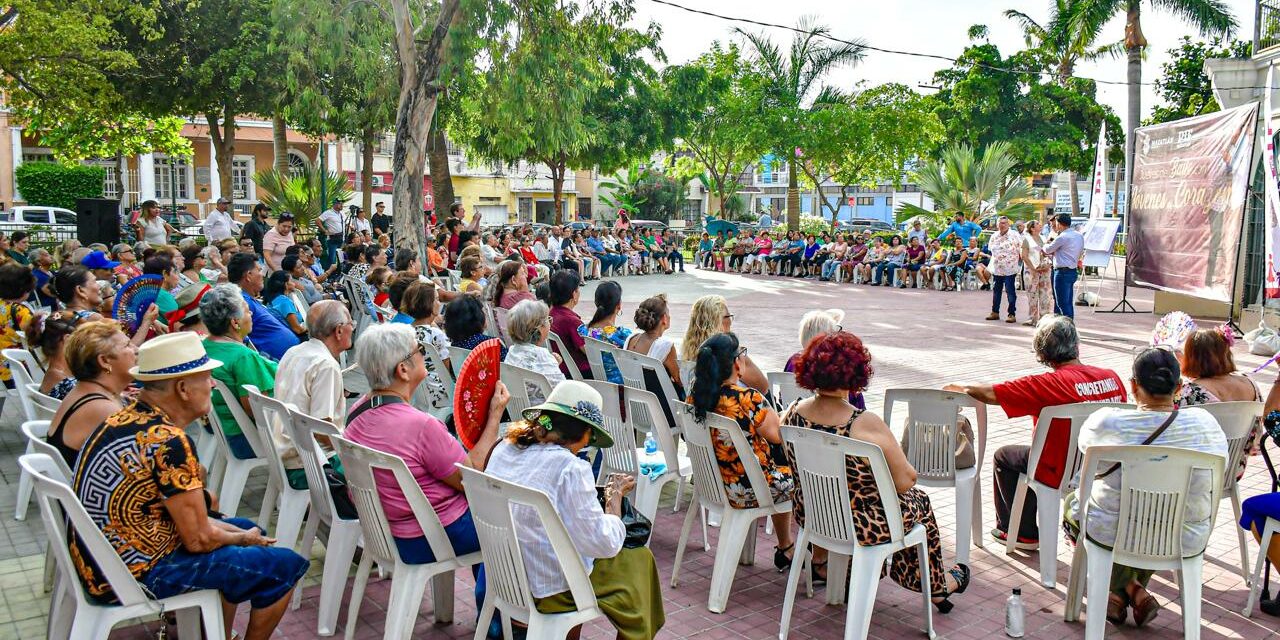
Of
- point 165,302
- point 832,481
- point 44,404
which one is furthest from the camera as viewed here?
point 165,302

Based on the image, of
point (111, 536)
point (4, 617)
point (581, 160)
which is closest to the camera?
point (111, 536)

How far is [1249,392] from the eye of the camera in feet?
16.5

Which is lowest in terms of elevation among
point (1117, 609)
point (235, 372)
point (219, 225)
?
point (1117, 609)

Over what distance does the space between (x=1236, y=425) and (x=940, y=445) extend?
52.8 inches

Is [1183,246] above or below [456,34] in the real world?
below

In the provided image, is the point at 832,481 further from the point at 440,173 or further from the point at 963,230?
the point at 440,173

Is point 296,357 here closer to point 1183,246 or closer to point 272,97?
point 1183,246

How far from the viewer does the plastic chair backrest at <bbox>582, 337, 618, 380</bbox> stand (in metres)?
6.54

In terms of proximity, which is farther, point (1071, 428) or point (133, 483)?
point (1071, 428)

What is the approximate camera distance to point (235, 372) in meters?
5.23

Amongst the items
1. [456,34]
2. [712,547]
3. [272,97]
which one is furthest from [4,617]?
[272,97]

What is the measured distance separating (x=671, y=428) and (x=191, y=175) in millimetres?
41184

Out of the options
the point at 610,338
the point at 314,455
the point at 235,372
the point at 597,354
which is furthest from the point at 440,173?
the point at 314,455

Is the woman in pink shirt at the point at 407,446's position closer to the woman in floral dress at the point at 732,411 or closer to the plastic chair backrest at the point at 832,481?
the woman in floral dress at the point at 732,411
